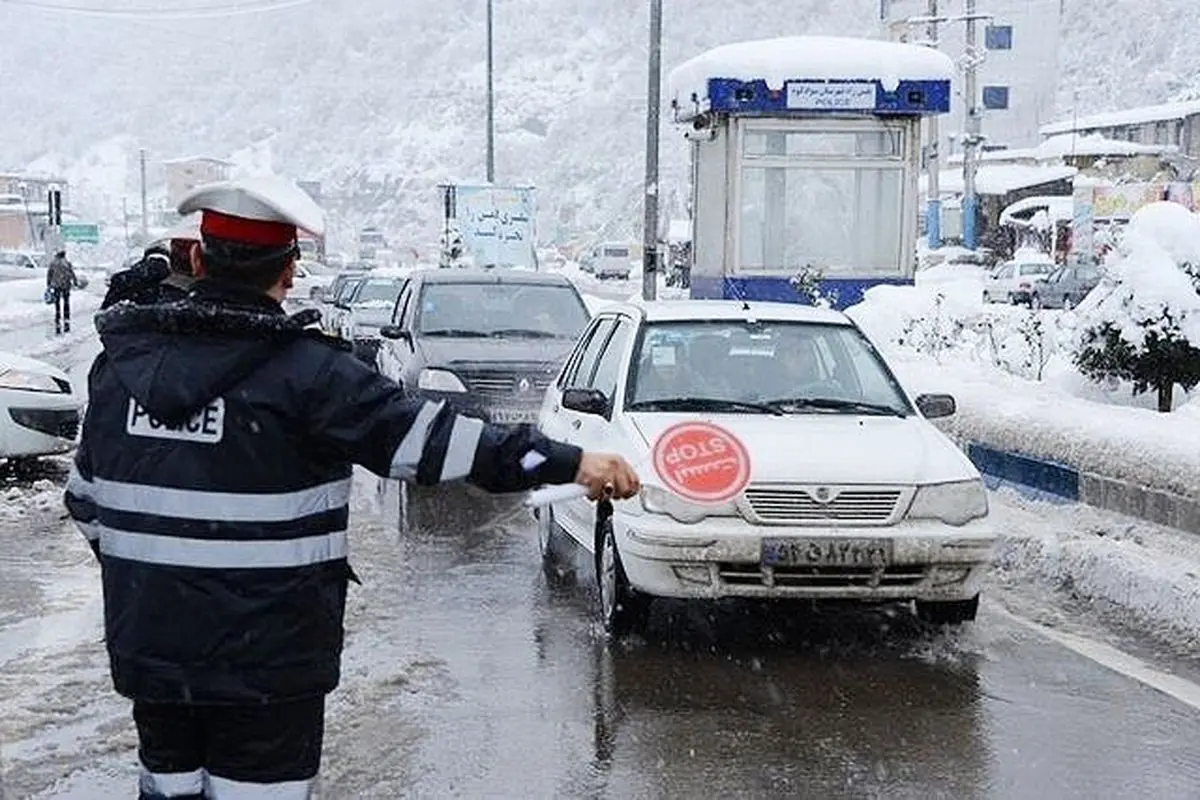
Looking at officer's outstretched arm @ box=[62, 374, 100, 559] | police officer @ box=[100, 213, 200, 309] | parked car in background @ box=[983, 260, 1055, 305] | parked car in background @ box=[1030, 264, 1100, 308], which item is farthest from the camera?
parked car in background @ box=[983, 260, 1055, 305]

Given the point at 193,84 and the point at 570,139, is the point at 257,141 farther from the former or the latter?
the point at 570,139

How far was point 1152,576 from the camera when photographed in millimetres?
8180

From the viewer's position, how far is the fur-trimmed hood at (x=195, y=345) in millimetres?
3240

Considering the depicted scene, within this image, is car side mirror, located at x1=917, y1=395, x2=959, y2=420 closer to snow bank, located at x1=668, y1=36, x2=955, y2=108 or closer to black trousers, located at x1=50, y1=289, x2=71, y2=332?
snow bank, located at x1=668, y1=36, x2=955, y2=108

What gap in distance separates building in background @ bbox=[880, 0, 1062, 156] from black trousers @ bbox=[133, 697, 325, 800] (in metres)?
95.8

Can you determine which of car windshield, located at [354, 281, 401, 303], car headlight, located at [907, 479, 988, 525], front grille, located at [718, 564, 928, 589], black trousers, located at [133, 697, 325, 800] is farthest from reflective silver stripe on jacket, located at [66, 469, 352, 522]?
car windshield, located at [354, 281, 401, 303]

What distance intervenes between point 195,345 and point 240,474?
0.88ft

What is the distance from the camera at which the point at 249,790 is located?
3365 millimetres

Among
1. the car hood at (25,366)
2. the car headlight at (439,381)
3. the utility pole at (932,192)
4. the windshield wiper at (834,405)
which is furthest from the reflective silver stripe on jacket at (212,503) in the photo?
the utility pole at (932,192)

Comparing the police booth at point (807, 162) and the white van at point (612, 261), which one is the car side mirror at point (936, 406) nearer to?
the police booth at point (807, 162)

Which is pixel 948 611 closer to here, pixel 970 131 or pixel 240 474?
pixel 240 474

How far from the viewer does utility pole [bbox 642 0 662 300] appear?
2138cm

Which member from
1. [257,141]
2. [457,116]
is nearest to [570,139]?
[457,116]

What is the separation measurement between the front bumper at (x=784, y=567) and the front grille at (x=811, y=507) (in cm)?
4
